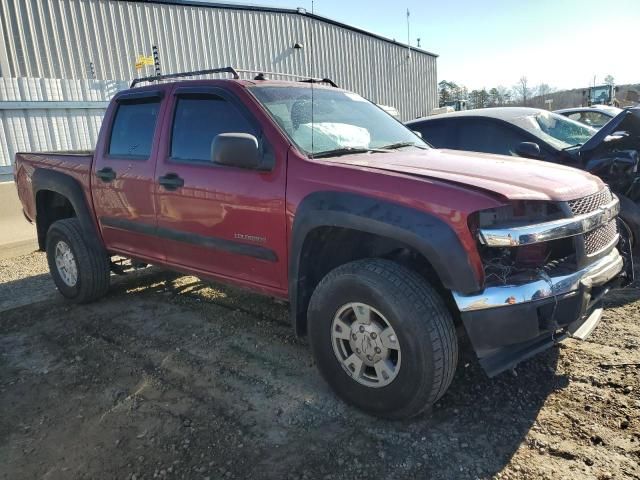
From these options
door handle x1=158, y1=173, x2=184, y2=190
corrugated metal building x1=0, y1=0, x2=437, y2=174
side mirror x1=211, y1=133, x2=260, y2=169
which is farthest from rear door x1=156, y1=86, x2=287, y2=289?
corrugated metal building x1=0, y1=0, x2=437, y2=174

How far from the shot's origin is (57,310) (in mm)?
4934

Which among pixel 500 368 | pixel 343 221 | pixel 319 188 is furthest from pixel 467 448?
pixel 319 188

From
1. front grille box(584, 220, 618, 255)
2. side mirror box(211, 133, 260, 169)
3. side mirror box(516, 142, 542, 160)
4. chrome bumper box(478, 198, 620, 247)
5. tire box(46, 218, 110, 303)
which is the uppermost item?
side mirror box(211, 133, 260, 169)

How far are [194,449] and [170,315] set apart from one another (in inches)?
85.1

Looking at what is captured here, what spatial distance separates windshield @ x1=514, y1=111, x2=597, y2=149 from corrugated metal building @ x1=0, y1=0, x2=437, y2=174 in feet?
8.55

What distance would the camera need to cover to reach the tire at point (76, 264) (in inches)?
190

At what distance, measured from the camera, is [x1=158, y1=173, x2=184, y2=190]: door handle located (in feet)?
12.0

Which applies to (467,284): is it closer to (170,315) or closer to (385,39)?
(170,315)

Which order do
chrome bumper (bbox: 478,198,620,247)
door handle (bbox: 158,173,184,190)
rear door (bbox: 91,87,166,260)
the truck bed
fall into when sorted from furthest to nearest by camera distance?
the truck bed < rear door (bbox: 91,87,166,260) < door handle (bbox: 158,173,184,190) < chrome bumper (bbox: 478,198,620,247)

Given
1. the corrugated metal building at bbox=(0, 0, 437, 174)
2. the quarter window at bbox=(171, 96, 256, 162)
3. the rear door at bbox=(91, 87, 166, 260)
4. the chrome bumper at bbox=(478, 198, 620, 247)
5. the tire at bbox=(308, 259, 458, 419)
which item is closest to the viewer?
the chrome bumper at bbox=(478, 198, 620, 247)

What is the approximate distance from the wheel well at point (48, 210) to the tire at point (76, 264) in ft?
1.06

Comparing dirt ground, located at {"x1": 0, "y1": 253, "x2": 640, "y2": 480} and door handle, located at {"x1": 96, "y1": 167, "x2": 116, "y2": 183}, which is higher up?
door handle, located at {"x1": 96, "y1": 167, "x2": 116, "y2": 183}

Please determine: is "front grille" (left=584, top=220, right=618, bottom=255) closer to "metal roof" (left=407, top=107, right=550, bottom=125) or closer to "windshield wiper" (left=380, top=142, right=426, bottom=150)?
"windshield wiper" (left=380, top=142, right=426, bottom=150)

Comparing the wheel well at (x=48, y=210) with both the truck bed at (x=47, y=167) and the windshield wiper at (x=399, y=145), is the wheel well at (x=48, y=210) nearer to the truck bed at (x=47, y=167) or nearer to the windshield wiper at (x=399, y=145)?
the truck bed at (x=47, y=167)
